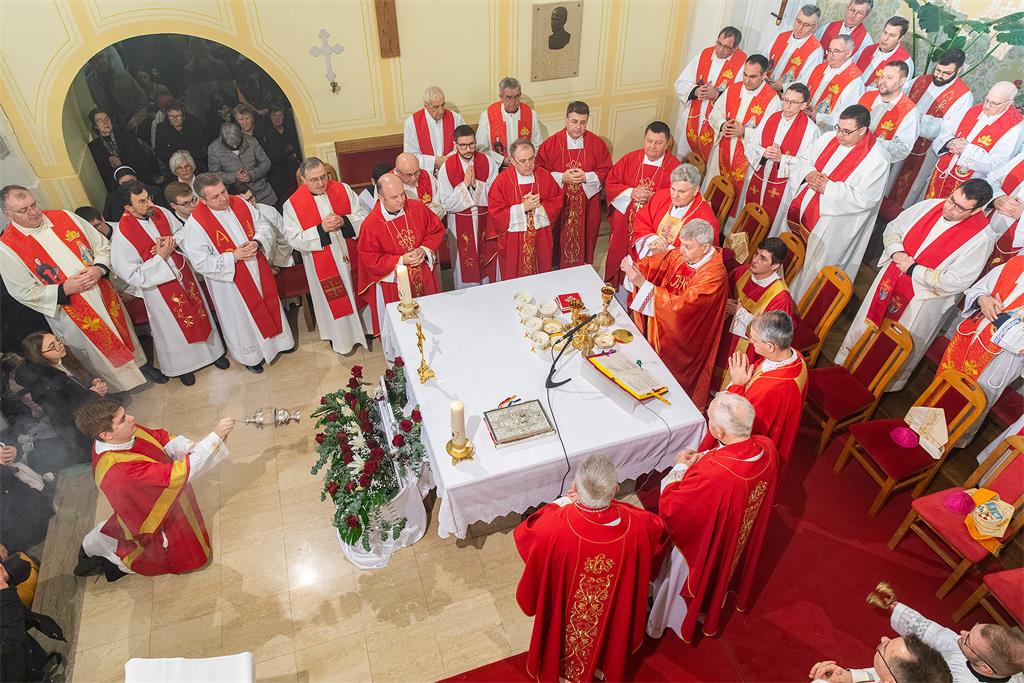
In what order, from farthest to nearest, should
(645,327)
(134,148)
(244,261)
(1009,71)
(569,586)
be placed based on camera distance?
(134,148), (1009,71), (244,261), (645,327), (569,586)

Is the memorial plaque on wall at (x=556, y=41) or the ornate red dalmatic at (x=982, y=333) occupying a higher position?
the memorial plaque on wall at (x=556, y=41)

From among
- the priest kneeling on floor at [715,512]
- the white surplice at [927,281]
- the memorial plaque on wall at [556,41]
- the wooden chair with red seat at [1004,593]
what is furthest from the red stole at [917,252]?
the memorial plaque on wall at [556,41]

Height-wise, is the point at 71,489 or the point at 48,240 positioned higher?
the point at 48,240

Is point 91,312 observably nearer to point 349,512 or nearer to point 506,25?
point 349,512

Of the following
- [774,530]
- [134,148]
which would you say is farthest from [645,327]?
[134,148]

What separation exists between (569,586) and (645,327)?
2657 mm

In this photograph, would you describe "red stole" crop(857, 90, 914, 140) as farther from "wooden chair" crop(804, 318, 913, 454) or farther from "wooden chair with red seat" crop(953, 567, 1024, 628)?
"wooden chair with red seat" crop(953, 567, 1024, 628)

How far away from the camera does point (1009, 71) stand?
6.90 m

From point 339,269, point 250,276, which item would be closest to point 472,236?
point 339,269

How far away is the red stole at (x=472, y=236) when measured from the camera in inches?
285

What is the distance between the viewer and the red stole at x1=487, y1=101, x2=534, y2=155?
802 cm

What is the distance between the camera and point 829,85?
8.08 m

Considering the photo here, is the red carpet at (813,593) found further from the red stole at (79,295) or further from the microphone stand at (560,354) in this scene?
the red stole at (79,295)

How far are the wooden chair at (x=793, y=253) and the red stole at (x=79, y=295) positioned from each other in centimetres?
617
